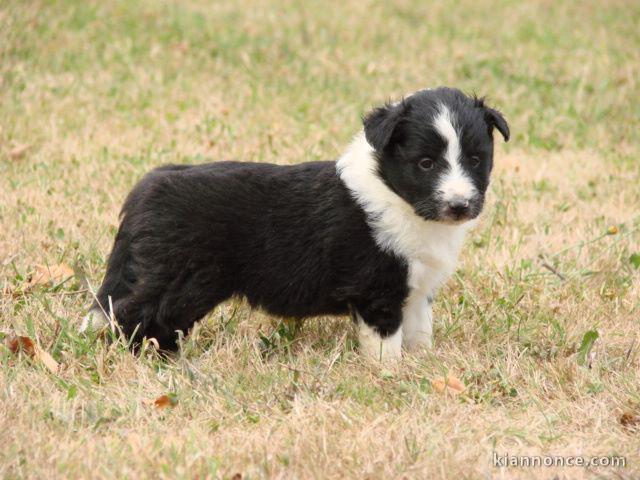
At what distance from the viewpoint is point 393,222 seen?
4797 millimetres

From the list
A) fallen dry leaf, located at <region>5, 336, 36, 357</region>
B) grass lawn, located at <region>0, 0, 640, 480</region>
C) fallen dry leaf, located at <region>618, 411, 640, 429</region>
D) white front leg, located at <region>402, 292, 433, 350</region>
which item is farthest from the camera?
white front leg, located at <region>402, 292, 433, 350</region>

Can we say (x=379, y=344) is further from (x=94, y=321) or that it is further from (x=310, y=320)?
(x=94, y=321)

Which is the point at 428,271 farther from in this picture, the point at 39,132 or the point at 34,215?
the point at 39,132

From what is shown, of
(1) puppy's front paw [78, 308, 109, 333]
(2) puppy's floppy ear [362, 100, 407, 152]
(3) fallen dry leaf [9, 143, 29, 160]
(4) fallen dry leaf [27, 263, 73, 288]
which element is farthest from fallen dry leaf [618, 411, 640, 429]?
(3) fallen dry leaf [9, 143, 29, 160]

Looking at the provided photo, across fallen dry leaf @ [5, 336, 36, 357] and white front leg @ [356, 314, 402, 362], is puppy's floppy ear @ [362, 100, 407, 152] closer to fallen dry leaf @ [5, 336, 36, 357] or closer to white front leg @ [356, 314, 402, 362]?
white front leg @ [356, 314, 402, 362]

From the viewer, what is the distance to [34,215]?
21.8 feet

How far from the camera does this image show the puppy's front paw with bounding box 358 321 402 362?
4.82 meters

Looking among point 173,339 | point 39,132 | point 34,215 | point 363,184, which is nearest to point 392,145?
point 363,184

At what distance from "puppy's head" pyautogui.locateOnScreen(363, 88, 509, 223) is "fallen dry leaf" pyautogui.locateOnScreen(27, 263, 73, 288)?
2081 millimetres

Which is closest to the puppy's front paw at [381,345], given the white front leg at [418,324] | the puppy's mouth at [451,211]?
the white front leg at [418,324]

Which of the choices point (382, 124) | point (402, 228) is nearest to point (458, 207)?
point (402, 228)

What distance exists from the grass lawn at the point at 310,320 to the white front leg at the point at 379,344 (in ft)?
0.31

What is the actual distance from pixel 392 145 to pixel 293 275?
2.59 feet

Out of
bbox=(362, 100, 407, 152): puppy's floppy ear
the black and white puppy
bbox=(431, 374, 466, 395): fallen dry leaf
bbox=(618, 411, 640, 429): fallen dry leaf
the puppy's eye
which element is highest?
bbox=(362, 100, 407, 152): puppy's floppy ear
